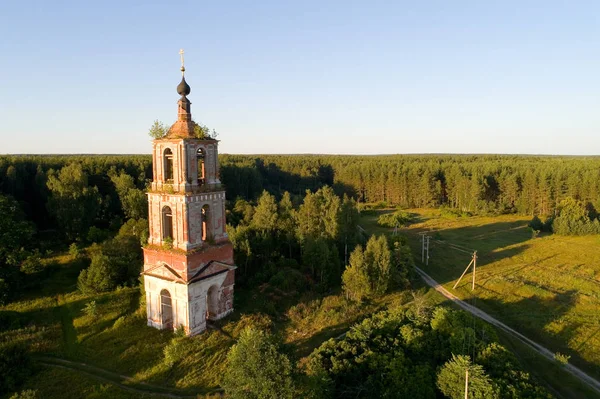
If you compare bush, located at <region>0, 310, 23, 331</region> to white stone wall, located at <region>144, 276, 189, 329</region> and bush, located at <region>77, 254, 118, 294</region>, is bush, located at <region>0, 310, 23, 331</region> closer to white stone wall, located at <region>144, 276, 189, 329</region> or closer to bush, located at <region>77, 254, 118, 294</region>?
bush, located at <region>77, 254, 118, 294</region>

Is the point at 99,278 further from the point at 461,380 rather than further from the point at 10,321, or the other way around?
the point at 461,380

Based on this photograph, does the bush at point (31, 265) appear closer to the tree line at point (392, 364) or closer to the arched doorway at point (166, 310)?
the arched doorway at point (166, 310)

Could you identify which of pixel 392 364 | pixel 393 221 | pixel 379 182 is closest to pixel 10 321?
pixel 392 364

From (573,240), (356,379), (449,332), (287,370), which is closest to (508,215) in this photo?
(573,240)

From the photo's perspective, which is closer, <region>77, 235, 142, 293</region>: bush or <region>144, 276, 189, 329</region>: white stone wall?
<region>144, 276, 189, 329</region>: white stone wall

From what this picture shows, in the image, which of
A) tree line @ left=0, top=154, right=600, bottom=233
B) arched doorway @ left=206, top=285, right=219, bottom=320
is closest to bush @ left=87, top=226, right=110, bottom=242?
tree line @ left=0, top=154, right=600, bottom=233

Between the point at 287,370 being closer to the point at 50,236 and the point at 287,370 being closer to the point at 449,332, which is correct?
the point at 449,332

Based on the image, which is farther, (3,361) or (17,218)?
(17,218)
